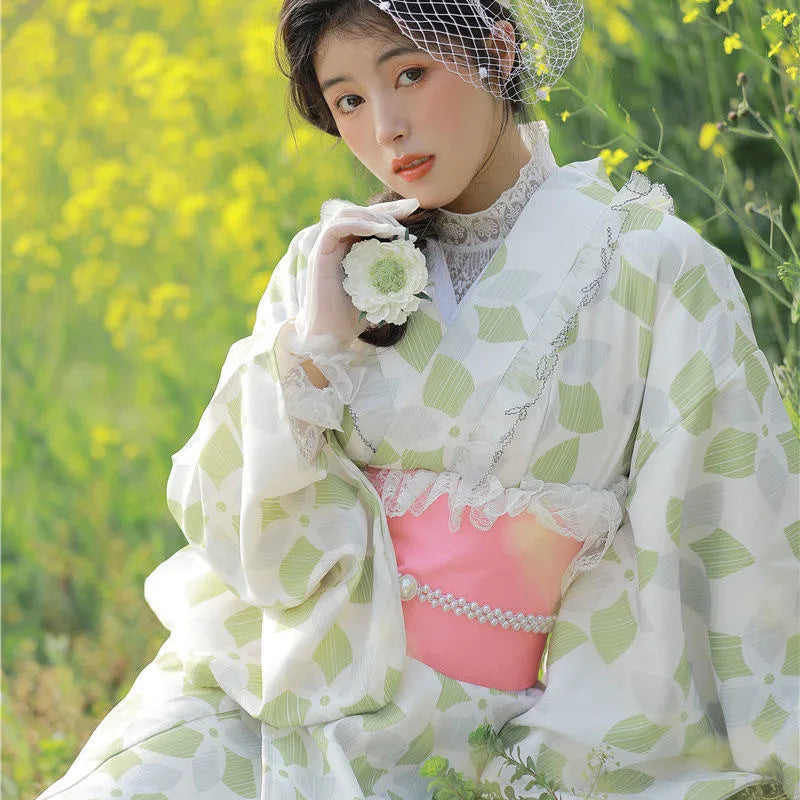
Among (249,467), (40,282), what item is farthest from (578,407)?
(40,282)

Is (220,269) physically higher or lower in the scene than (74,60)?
lower

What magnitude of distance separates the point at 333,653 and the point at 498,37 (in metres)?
0.77

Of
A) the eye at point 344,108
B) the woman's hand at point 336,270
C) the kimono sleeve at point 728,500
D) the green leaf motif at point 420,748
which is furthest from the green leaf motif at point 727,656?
the eye at point 344,108

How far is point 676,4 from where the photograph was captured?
2252mm

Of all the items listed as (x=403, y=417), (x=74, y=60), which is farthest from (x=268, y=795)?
(x=74, y=60)

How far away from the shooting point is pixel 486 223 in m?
1.52

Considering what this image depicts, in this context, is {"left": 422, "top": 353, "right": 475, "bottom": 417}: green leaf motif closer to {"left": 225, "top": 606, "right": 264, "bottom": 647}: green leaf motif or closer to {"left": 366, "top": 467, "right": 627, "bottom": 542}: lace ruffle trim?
{"left": 366, "top": 467, "right": 627, "bottom": 542}: lace ruffle trim

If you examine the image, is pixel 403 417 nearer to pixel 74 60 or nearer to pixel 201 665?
pixel 201 665

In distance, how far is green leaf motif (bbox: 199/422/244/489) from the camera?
1439 mm

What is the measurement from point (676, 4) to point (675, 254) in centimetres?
109

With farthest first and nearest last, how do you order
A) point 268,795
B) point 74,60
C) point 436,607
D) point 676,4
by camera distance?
point 74,60 < point 676,4 < point 436,607 < point 268,795

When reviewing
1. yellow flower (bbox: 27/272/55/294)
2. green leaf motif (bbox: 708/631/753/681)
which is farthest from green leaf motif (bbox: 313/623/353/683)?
yellow flower (bbox: 27/272/55/294)

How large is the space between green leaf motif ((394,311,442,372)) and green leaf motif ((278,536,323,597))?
256mm

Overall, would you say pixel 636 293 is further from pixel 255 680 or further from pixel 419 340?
pixel 255 680
